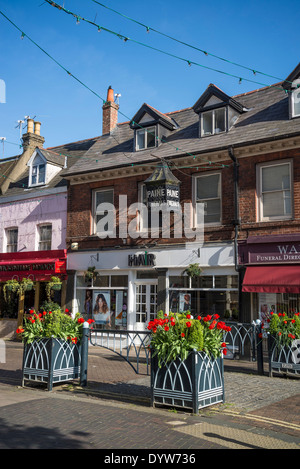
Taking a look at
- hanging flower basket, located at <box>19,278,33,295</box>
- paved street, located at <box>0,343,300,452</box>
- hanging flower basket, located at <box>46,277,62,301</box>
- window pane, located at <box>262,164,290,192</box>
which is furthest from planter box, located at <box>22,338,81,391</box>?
hanging flower basket, located at <box>19,278,33,295</box>

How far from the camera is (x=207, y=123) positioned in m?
17.0

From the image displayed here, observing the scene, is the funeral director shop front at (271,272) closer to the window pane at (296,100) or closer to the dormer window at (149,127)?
the window pane at (296,100)

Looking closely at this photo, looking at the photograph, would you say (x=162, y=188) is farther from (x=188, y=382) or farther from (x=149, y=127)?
(x=188, y=382)

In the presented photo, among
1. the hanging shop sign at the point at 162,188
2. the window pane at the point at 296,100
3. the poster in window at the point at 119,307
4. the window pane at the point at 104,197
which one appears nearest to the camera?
the window pane at the point at 296,100

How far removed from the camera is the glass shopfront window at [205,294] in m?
15.0

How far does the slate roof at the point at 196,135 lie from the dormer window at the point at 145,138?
1.30 feet

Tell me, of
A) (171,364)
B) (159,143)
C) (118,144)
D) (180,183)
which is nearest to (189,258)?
(180,183)

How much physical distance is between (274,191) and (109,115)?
33.4 feet

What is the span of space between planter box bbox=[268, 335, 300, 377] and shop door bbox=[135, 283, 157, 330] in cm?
681

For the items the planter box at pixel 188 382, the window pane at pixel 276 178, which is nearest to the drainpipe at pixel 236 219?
the window pane at pixel 276 178

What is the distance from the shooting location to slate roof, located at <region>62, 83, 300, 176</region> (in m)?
15.1

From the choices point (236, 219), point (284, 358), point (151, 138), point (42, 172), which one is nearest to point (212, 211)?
point (236, 219)

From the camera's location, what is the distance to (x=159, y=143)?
1809cm
